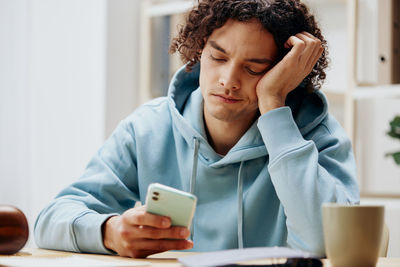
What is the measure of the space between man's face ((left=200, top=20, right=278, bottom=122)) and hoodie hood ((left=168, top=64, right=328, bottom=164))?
0.08 m

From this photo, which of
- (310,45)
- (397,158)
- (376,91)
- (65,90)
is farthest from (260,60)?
(65,90)

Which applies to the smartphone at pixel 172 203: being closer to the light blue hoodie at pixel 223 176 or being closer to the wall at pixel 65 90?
the light blue hoodie at pixel 223 176

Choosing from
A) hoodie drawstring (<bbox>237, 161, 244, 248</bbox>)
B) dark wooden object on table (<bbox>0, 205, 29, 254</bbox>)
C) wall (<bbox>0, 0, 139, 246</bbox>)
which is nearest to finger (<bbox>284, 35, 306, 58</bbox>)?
hoodie drawstring (<bbox>237, 161, 244, 248</bbox>)

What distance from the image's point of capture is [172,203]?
0.89m

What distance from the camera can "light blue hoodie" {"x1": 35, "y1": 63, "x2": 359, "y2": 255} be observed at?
3.67 feet

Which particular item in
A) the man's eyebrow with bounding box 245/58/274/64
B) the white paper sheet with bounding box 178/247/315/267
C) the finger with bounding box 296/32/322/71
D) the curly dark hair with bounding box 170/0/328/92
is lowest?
the white paper sheet with bounding box 178/247/315/267

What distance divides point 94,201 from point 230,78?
42cm

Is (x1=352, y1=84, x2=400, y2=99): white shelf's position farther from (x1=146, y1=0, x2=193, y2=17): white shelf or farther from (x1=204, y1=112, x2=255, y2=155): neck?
(x1=204, y1=112, x2=255, y2=155): neck

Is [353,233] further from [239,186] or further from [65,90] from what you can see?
[65,90]

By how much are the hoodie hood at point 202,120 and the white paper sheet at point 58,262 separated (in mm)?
479

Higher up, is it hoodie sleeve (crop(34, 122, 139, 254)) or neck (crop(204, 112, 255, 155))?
neck (crop(204, 112, 255, 155))

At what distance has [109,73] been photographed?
2867 mm

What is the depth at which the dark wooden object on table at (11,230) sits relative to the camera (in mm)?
1002

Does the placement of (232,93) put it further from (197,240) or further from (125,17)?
(125,17)
